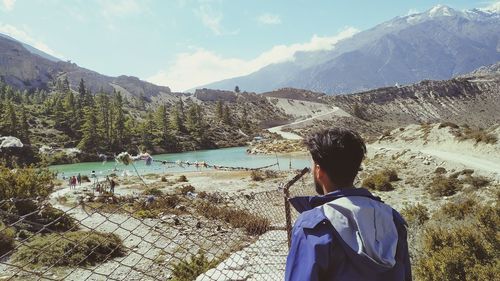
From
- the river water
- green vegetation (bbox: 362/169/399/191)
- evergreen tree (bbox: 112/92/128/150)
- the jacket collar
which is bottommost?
the river water

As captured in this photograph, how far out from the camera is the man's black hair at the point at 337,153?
2.60 meters

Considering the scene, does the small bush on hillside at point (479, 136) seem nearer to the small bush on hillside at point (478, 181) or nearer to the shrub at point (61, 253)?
the small bush on hillside at point (478, 181)

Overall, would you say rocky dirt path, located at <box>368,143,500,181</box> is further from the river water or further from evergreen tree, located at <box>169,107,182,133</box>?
evergreen tree, located at <box>169,107,182,133</box>

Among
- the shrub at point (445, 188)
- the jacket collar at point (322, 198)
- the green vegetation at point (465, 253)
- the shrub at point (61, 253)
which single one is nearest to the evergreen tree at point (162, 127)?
the shrub at point (445, 188)

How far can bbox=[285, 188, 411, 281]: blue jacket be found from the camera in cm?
228

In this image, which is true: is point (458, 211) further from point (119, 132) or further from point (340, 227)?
point (119, 132)

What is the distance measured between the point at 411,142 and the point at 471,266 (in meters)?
35.8

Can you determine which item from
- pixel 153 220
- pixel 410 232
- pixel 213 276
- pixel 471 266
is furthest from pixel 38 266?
pixel 471 266

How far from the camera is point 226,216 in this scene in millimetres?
16484

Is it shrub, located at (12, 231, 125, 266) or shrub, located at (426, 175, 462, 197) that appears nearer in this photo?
shrub, located at (12, 231, 125, 266)

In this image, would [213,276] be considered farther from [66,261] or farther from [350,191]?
[66,261]

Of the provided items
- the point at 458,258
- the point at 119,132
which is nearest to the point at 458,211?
the point at 458,258

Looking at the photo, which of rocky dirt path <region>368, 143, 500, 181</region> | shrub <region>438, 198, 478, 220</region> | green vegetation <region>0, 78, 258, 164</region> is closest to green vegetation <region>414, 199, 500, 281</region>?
shrub <region>438, 198, 478, 220</region>

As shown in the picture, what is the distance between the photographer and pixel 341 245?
2.33 meters
